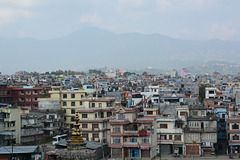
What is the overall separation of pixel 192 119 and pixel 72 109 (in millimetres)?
19365

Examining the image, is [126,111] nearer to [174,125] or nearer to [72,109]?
[174,125]

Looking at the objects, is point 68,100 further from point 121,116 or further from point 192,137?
point 192,137

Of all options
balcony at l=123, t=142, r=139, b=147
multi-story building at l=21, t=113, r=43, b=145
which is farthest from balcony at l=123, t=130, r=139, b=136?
multi-story building at l=21, t=113, r=43, b=145

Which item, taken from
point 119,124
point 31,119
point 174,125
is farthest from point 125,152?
point 31,119

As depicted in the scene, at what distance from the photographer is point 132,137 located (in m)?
44.1

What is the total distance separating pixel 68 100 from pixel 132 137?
1955 cm

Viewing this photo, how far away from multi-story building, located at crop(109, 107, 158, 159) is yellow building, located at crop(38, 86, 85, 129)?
1647cm

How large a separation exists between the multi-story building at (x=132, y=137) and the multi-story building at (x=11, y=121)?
1026 centimetres

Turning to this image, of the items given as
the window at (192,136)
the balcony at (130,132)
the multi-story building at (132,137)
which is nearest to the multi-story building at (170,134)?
the window at (192,136)

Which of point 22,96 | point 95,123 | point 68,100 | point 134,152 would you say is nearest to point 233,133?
point 134,152

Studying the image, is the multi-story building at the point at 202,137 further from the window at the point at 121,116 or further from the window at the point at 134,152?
the window at the point at 121,116

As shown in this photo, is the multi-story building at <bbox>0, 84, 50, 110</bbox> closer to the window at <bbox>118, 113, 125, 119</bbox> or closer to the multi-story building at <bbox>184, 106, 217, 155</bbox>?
the window at <bbox>118, 113, 125, 119</bbox>

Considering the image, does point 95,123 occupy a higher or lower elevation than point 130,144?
higher

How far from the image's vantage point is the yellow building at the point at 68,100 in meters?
60.9
